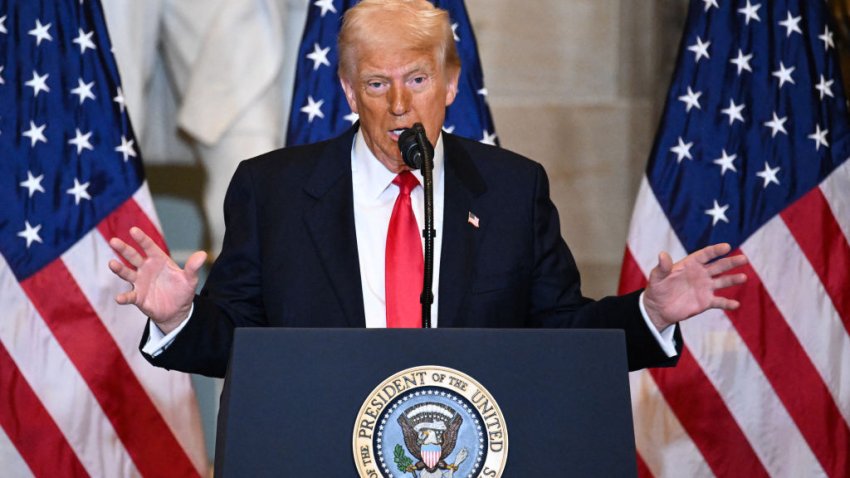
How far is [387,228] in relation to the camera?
95.8 inches

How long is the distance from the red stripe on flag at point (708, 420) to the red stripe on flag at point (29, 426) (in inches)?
82.5

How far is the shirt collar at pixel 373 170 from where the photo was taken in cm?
250

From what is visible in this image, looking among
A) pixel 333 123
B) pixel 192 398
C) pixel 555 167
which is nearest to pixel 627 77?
pixel 555 167

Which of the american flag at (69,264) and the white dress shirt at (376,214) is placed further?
the american flag at (69,264)

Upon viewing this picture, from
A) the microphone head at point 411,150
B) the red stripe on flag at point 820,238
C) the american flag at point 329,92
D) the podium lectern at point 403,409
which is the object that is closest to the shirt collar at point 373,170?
the microphone head at point 411,150

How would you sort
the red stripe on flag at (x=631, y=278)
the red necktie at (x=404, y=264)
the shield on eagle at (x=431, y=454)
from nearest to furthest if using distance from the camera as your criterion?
1. the shield on eagle at (x=431, y=454)
2. the red necktie at (x=404, y=264)
3. the red stripe on flag at (x=631, y=278)

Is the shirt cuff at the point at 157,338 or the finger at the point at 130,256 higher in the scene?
the finger at the point at 130,256

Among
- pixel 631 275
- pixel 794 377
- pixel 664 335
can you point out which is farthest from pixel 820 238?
pixel 664 335

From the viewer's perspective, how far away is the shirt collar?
2.50 m

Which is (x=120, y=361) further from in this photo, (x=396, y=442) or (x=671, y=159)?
(x=396, y=442)

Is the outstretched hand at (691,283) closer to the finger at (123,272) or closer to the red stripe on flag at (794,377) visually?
the finger at (123,272)

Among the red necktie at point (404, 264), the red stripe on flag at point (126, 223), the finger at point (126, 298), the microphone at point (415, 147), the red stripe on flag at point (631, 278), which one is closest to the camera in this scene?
the finger at point (126, 298)

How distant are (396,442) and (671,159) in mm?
2869

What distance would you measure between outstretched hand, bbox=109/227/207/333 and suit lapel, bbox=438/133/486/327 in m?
0.55
